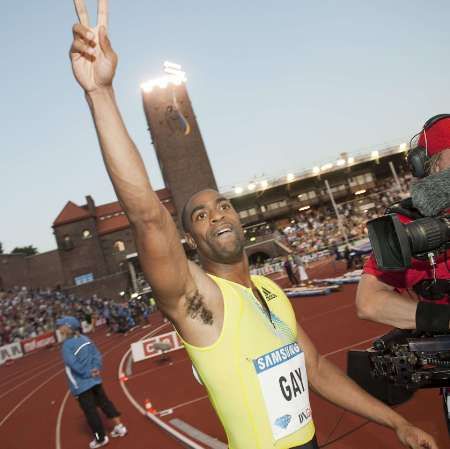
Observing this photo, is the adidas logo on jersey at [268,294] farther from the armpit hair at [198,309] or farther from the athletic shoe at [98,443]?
the athletic shoe at [98,443]

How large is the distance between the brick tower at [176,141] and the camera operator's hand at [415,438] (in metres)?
48.9

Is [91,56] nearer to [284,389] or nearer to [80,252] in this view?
[284,389]

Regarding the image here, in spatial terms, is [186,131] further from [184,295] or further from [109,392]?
[184,295]

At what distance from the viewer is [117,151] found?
1498 millimetres

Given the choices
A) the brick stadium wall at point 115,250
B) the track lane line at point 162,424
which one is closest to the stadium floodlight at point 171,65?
the brick stadium wall at point 115,250

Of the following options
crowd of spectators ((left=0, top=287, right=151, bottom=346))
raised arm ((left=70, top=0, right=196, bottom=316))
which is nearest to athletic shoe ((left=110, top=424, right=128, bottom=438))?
raised arm ((left=70, top=0, right=196, bottom=316))

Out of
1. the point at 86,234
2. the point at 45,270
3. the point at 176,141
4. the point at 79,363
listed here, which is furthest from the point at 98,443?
the point at 45,270

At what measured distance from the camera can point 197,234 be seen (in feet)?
A: 6.93

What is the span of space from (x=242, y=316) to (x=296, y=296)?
1671 cm

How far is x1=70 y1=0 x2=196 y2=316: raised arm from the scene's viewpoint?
1.49m

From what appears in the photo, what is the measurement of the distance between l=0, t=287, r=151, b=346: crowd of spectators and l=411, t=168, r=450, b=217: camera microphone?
77.5 feet

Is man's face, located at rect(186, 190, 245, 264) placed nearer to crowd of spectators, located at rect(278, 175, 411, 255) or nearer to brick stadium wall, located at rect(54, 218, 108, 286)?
crowd of spectators, located at rect(278, 175, 411, 255)

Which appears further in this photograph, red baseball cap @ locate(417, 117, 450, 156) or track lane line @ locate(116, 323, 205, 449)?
track lane line @ locate(116, 323, 205, 449)

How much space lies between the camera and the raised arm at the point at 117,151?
4.87ft
